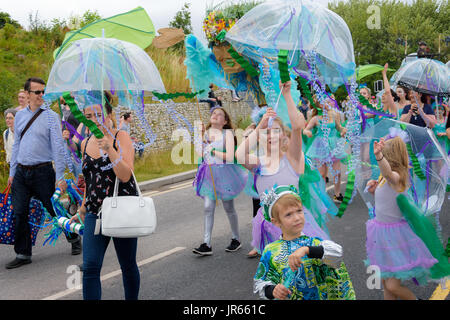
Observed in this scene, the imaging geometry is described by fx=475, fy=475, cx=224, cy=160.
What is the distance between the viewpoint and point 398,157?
386cm

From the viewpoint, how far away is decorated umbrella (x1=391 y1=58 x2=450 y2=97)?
5.85m

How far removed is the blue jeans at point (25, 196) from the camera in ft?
18.5

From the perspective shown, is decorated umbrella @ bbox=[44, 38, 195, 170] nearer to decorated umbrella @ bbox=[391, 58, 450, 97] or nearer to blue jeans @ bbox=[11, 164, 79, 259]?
blue jeans @ bbox=[11, 164, 79, 259]

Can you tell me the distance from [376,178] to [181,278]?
2238 millimetres

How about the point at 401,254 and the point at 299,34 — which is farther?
the point at 401,254

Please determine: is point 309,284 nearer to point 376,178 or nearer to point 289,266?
point 289,266

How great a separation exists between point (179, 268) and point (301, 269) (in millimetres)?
2820

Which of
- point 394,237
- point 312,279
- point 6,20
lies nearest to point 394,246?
point 394,237

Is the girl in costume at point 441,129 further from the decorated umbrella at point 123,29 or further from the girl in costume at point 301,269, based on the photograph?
the decorated umbrella at point 123,29

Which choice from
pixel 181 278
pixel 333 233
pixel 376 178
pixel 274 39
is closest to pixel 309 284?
pixel 274 39

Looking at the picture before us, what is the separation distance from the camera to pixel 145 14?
13.2ft

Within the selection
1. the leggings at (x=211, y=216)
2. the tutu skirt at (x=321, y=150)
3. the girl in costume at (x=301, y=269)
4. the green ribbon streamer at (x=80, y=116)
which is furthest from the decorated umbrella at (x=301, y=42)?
the tutu skirt at (x=321, y=150)

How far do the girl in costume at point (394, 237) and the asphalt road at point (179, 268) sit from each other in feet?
2.15

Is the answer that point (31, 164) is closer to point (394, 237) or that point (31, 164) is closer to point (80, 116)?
point (80, 116)
